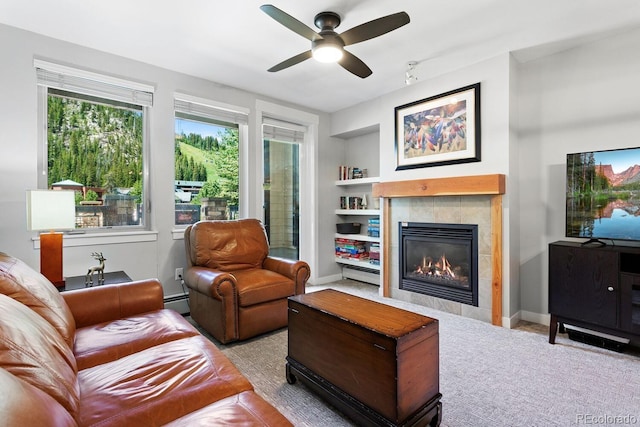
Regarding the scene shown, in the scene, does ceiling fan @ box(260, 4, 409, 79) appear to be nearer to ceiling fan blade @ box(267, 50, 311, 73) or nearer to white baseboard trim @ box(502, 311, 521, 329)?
ceiling fan blade @ box(267, 50, 311, 73)

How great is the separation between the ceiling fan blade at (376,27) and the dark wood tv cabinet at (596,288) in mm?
2135

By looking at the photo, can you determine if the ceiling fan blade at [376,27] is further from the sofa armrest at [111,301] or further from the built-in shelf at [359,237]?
the built-in shelf at [359,237]

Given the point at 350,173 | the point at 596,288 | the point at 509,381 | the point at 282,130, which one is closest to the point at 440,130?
the point at 350,173

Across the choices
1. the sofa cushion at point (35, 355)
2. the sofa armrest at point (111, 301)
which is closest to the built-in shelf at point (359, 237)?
the sofa armrest at point (111, 301)

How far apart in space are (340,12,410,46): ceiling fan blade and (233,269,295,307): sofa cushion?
6.66ft

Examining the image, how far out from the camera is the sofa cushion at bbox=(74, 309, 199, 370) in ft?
4.85

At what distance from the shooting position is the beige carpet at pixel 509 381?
169 cm

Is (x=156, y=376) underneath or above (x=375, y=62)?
underneath

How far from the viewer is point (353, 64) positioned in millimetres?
2504

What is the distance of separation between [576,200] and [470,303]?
4.39 feet

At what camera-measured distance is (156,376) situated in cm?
127

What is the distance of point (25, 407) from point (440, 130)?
3.65m

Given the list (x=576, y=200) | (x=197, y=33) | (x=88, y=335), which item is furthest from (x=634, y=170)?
(x=88, y=335)

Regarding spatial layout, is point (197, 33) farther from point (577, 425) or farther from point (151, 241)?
point (577, 425)
